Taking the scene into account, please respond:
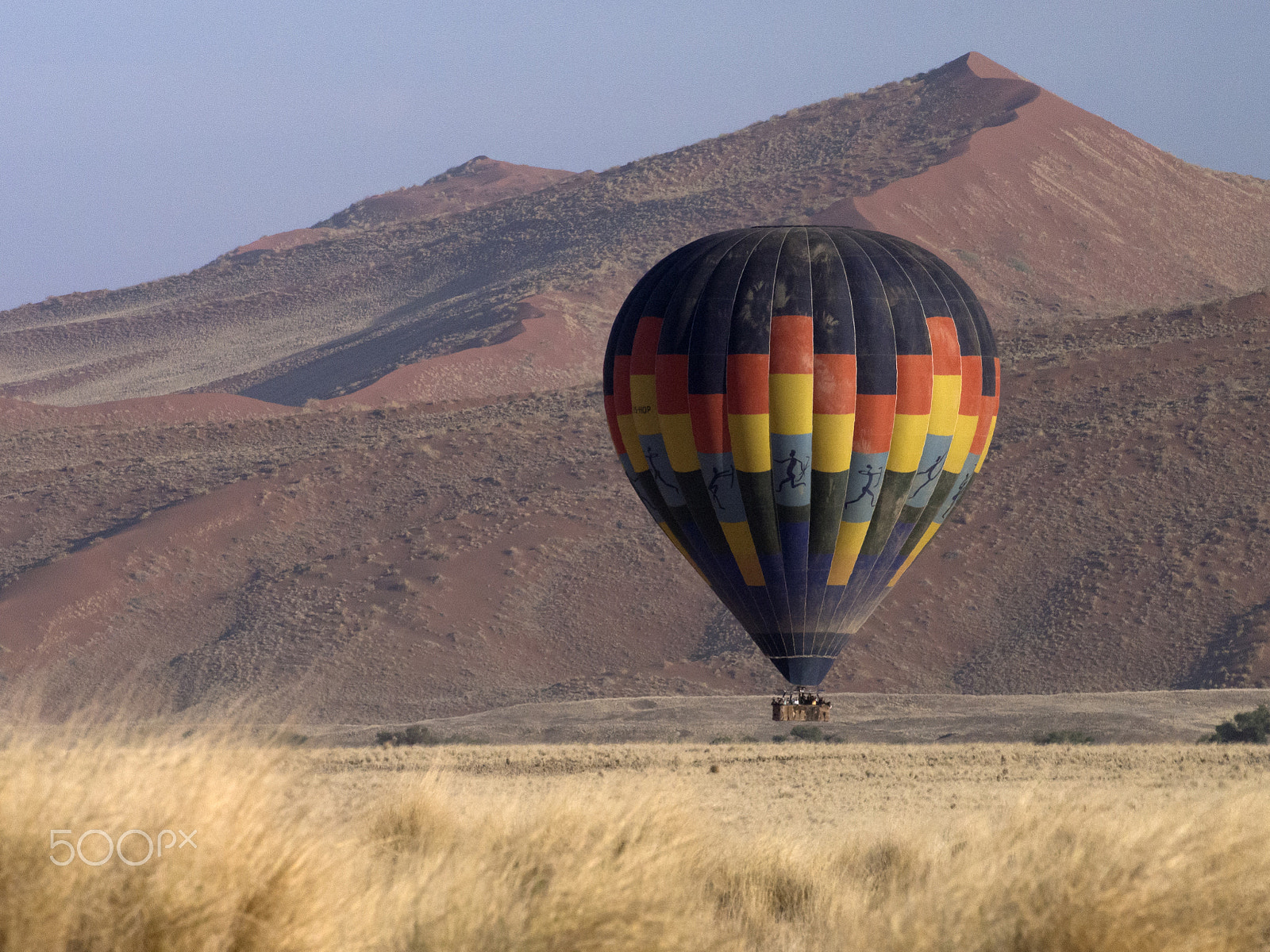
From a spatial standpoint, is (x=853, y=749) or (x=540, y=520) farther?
(x=540, y=520)

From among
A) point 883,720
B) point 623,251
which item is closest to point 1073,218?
point 623,251

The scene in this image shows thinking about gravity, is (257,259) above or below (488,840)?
above

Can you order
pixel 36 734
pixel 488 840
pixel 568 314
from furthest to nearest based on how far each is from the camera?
pixel 568 314
pixel 488 840
pixel 36 734

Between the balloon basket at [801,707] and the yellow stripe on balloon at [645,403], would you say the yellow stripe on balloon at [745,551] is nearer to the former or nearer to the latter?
the balloon basket at [801,707]

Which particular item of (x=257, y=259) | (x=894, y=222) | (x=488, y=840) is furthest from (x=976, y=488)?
(x=257, y=259)

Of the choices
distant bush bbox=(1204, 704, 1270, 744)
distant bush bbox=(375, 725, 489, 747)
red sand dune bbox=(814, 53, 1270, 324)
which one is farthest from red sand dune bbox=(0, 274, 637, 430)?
distant bush bbox=(1204, 704, 1270, 744)

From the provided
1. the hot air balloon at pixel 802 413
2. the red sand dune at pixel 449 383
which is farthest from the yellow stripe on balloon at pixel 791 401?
the red sand dune at pixel 449 383

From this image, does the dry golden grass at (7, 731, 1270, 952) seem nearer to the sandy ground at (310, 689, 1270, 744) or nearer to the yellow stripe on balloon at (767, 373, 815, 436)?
the yellow stripe on balloon at (767, 373, 815, 436)

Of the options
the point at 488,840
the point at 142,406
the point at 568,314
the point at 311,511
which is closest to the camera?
the point at 488,840

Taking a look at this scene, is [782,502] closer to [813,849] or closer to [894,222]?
[813,849]
